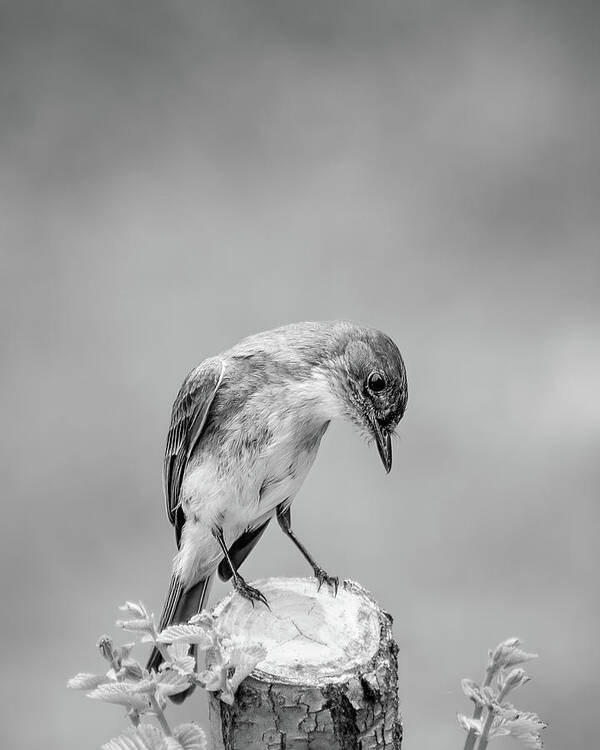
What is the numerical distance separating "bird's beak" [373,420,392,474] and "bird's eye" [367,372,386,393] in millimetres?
62

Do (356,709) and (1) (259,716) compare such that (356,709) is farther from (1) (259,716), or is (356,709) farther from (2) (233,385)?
(2) (233,385)

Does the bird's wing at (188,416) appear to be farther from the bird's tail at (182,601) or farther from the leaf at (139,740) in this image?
the leaf at (139,740)

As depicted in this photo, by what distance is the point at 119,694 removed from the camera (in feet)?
3.59

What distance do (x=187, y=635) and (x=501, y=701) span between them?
16.0 inches

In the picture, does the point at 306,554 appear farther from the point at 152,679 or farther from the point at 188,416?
the point at 152,679

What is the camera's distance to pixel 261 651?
4.04ft

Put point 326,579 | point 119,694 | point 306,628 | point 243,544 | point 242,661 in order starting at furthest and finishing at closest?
point 243,544 < point 326,579 < point 306,628 < point 242,661 < point 119,694

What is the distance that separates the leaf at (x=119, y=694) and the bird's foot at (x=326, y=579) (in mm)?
593

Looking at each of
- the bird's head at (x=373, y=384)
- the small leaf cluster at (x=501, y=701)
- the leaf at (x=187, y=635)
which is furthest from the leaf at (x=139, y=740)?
the bird's head at (x=373, y=384)

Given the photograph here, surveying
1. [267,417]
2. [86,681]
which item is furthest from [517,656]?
[267,417]

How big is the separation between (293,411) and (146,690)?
688 mm

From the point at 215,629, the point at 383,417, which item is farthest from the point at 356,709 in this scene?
the point at 383,417

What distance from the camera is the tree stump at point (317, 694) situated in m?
1.34

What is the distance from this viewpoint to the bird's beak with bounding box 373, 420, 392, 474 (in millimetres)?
1613
